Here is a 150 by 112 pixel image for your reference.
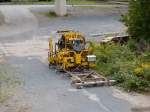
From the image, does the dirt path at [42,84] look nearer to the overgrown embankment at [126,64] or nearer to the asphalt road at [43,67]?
the asphalt road at [43,67]

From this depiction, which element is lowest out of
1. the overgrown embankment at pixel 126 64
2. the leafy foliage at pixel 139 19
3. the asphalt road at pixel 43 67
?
the asphalt road at pixel 43 67

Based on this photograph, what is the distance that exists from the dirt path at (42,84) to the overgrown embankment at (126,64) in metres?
0.90

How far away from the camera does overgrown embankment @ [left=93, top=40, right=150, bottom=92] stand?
17984mm

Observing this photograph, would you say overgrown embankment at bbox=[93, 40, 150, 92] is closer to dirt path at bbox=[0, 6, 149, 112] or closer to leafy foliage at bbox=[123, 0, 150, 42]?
leafy foliage at bbox=[123, 0, 150, 42]

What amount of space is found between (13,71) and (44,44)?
7815 millimetres

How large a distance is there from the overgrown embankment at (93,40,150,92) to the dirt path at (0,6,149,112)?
896 mm

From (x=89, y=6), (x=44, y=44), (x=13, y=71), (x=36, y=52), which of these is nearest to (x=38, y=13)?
(x=89, y=6)

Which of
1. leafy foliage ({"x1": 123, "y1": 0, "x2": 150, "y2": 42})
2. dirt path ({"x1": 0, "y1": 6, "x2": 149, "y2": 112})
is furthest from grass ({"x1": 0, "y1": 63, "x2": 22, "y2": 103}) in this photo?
leafy foliage ({"x1": 123, "y1": 0, "x2": 150, "y2": 42})

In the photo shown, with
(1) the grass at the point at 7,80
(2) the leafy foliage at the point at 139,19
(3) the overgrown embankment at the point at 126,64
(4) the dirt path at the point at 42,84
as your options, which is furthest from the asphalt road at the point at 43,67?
(2) the leafy foliage at the point at 139,19

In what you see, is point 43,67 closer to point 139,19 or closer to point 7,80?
point 7,80

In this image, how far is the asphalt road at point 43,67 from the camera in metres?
15.9

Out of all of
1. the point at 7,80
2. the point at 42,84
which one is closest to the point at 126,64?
the point at 42,84

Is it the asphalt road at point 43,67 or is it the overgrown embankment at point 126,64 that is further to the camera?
the overgrown embankment at point 126,64

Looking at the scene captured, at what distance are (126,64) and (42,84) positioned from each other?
366 centimetres
